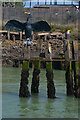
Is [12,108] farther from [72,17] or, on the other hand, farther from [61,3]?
[61,3]

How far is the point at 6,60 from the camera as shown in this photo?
1551 inches

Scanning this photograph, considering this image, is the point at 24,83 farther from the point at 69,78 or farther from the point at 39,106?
the point at 69,78

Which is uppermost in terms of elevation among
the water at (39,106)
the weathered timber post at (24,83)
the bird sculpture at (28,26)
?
the bird sculpture at (28,26)

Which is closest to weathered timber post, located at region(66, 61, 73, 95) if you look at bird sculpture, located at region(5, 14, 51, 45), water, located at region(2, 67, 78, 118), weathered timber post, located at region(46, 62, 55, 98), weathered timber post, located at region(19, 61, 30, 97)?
water, located at region(2, 67, 78, 118)

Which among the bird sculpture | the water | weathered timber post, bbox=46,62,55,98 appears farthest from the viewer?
the bird sculpture

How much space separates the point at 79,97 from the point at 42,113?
2626 millimetres

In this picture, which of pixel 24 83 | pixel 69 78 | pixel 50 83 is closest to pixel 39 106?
pixel 50 83

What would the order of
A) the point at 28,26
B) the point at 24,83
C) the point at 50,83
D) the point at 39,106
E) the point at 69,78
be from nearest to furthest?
the point at 39,106, the point at 50,83, the point at 24,83, the point at 69,78, the point at 28,26

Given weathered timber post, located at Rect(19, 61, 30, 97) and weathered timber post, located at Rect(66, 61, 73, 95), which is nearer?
weathered timber post, located at Rect(19, 61, 30, 97)

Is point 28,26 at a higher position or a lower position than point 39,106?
higher

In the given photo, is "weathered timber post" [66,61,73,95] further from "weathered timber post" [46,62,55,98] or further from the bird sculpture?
the bird sculpture

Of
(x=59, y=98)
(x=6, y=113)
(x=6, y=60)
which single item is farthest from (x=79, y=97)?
(x=6, y=60)

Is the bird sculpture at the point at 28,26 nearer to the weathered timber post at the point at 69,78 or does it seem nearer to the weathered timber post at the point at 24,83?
the weathered timber post at the point at 69,78

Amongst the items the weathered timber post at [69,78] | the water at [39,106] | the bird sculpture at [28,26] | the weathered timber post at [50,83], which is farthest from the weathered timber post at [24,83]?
the bird sculpture at [28,26]
